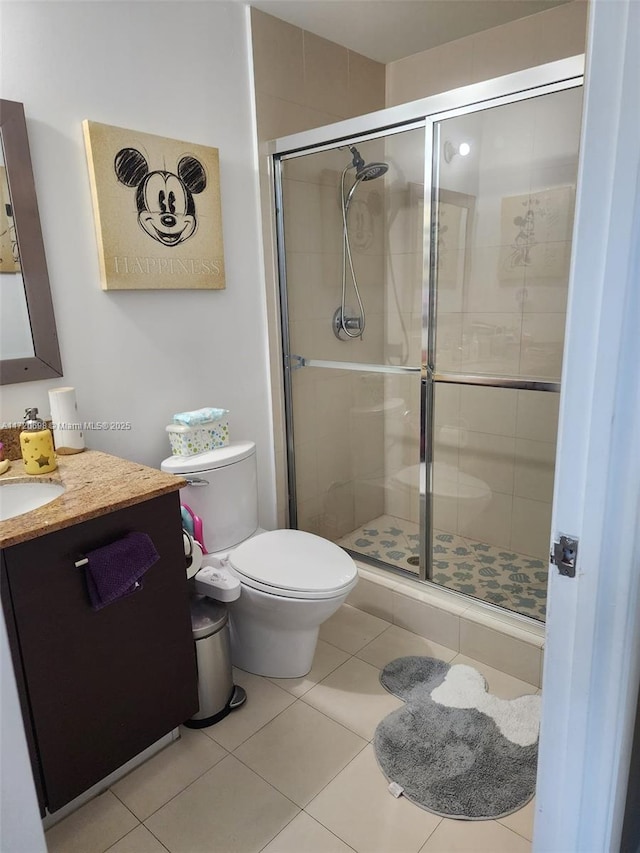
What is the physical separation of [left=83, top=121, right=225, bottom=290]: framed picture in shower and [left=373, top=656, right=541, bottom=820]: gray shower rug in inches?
65.7

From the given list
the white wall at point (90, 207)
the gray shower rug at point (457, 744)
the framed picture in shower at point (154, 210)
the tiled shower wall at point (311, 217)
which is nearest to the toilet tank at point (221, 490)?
the white wall at point (90, 207)

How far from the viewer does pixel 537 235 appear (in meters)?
2.36

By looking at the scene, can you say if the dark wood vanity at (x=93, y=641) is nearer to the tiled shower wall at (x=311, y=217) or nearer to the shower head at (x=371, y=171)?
the tiled shower wall at (x=311, y=217)

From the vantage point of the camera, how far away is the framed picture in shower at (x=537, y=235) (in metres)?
2.27

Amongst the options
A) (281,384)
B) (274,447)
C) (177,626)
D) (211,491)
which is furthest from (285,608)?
(281,384)

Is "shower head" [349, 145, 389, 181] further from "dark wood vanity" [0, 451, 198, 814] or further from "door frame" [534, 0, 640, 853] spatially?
"door frame" [534, 0, 640, 853]

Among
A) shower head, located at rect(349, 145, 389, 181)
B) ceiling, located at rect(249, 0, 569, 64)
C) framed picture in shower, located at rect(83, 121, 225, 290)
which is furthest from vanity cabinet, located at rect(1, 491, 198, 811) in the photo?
ceiling, located at rect(249, 0, 569, 64)

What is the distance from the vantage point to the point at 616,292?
2.38ft

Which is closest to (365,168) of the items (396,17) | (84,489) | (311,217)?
(311,217)

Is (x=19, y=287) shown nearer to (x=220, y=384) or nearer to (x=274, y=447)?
(x=220, y=384)

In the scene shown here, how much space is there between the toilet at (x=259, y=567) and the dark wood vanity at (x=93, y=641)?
1.02ft

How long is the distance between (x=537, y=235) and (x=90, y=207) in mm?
1737

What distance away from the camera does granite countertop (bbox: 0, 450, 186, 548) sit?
128cm

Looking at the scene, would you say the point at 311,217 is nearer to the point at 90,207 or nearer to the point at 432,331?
the point at 432,331
